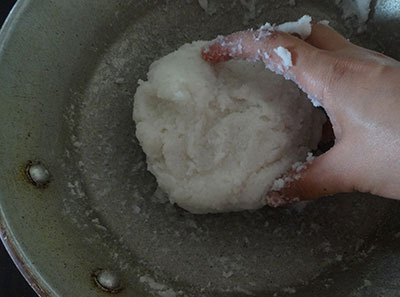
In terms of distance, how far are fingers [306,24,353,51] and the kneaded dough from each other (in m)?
0.10

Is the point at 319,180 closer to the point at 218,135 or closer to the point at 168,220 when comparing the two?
the point at 218,135

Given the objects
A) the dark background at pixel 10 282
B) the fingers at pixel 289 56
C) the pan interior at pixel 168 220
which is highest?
the fingers at pixel 289 56

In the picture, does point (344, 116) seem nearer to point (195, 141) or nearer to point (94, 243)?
point (195, 141)

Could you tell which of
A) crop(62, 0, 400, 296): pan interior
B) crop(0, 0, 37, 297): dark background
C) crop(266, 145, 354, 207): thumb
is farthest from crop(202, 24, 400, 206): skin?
crop(0, 0, 37, 297): dark background

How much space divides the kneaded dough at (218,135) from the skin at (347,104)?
83 millimetres

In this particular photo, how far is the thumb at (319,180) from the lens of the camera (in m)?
0.85

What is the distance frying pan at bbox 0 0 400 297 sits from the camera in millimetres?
883

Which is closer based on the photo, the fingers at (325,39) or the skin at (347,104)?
the skin at (347,104)

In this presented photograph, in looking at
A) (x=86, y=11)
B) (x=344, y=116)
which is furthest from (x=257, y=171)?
(x=86, y=11)

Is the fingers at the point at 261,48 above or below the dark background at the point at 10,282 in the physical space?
above

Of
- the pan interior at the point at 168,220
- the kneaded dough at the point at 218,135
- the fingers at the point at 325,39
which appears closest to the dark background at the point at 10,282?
the pan interior at the point at 168,220

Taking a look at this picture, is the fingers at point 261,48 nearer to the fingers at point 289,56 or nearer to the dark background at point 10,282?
the fingers at point 289,56

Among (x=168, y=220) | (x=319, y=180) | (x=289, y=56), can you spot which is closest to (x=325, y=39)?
(x=289, y=56)

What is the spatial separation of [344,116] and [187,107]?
1.02 ft
